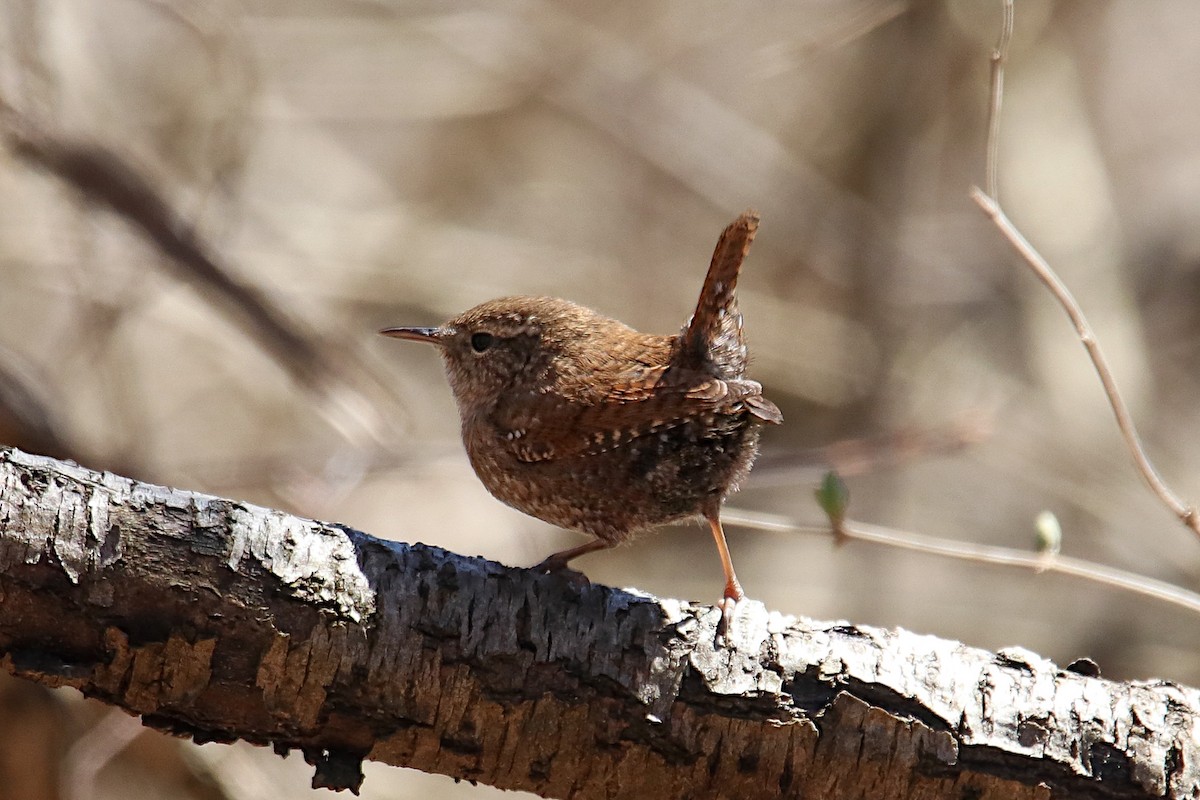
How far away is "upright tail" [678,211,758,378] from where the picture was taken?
8.48 ft

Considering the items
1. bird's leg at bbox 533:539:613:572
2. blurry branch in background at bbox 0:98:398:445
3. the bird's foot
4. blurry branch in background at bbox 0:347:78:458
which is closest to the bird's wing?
bird's leg at bbox 533:539:613:572

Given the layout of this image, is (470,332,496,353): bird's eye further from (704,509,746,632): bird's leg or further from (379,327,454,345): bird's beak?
(704,509,746,632): bird's leg

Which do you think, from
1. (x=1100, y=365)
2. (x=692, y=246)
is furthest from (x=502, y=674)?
(x=692, y=246)

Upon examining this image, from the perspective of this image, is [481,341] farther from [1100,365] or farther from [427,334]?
[1100,365]

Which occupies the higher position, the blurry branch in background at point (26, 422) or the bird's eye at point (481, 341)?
the bird's eye at point (481, 341)

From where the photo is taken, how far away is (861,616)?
5.99 meters

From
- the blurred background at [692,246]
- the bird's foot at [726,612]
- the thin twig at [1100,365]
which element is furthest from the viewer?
the blurred background at [692,246]

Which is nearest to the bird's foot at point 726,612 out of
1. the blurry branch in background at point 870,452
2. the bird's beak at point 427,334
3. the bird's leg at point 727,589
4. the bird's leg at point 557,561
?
the bird's leg at point 727,589

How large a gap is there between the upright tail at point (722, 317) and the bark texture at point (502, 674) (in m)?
0.73

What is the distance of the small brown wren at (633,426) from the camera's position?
8.54 feet

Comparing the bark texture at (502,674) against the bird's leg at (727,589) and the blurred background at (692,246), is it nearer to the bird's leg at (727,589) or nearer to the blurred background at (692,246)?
the bird's leg at (727,589)

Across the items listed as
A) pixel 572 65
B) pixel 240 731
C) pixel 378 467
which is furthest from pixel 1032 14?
pixel 240 731

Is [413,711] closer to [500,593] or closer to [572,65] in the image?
[500,593]

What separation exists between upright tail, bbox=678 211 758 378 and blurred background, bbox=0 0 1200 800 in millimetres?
1898
